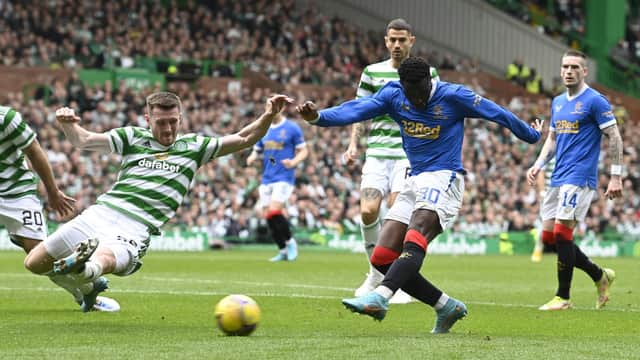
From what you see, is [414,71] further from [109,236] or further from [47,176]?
[47,176]

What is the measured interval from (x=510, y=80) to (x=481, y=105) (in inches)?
1210

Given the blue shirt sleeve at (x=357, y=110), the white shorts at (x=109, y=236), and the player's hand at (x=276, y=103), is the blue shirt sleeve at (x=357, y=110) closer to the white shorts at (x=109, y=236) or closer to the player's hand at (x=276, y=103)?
the player's hand at (x=276, y=103)

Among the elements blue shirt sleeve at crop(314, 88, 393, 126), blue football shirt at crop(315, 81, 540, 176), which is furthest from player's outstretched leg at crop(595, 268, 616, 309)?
blue shirt sleeve at crop(314, 88, 393, 126)

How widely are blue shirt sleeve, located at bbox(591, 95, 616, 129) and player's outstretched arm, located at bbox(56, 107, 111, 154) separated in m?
4.82

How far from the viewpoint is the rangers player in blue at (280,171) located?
68.0 feet

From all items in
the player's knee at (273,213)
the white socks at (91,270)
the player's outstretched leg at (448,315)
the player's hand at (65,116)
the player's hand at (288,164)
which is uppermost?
the player's hand at (65,116)

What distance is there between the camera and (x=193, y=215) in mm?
27250

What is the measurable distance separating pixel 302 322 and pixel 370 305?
1.56 m

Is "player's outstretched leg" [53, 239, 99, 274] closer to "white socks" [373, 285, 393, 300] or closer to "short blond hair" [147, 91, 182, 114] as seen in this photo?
"short blond hair" [147, 91, 182, 114]

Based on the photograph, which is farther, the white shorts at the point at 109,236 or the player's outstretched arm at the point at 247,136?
the player's outstretched arm at the point at 247,136

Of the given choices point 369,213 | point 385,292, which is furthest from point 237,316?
point 369,213

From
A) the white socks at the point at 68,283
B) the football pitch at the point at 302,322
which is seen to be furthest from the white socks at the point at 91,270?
the white socks at the point at 68,283

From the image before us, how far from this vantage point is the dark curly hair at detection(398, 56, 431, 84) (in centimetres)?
878

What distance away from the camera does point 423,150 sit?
9.11 metres
